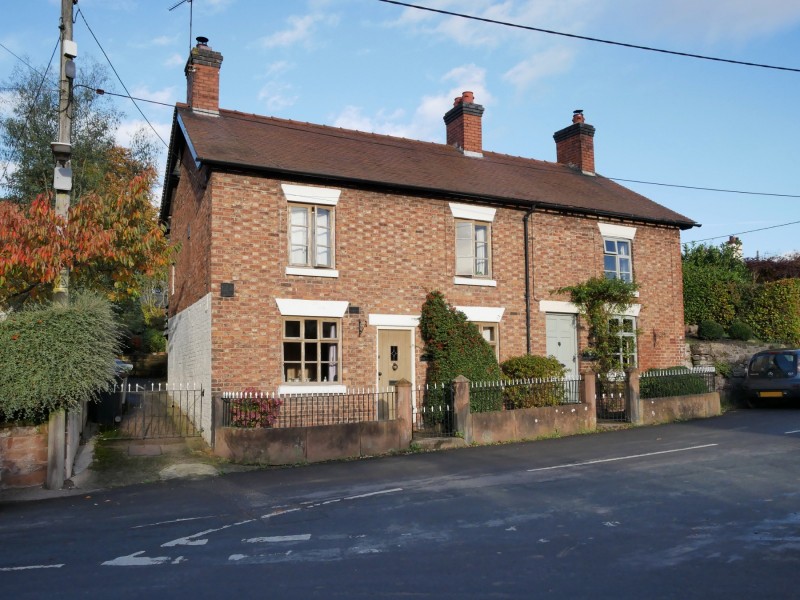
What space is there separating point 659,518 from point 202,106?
14.9m

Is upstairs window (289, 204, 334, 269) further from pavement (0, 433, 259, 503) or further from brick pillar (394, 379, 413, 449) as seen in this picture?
pavement (0, 433, 259, 503)

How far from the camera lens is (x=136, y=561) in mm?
6484

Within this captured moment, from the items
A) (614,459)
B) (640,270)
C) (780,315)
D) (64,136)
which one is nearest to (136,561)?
(64,136)

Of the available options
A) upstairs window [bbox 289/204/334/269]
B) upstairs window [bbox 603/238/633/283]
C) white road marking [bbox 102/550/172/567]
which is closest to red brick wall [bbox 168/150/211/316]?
upstairs window [bbox 289/204/334/269]

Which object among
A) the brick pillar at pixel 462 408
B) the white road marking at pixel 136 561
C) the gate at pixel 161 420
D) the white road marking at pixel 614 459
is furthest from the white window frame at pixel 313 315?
the white road marking at pixel 136 561

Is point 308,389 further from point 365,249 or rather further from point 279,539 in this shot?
point 279,539

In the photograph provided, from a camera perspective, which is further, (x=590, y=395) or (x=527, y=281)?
(x=527, y=281)

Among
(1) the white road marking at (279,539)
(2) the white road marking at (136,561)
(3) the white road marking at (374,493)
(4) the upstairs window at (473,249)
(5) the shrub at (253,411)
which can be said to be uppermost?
(4) the upstairs window at (473,249)

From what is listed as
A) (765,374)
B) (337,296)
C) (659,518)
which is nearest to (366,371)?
(337,296)

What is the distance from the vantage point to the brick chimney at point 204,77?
17.7 meters

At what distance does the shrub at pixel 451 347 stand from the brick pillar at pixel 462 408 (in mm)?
972

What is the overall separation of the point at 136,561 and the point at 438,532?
293 centimetres

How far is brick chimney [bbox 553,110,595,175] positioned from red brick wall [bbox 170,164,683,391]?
4.16 metres

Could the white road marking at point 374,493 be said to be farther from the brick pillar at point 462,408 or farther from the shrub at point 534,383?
the shrub at point 534,383
